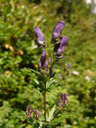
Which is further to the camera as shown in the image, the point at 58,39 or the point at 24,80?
the point at 24,80

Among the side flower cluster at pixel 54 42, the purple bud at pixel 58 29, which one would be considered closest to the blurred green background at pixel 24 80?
the side flower cluster at pixel 54 42

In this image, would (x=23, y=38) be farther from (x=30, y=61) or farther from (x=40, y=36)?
(x=40, y=36)

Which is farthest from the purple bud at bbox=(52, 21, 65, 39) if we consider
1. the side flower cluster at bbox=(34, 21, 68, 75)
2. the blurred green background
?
the blurred green background

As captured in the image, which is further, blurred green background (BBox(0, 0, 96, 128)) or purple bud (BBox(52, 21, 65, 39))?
blurred green background (BBox(0, 0, 96, 128))

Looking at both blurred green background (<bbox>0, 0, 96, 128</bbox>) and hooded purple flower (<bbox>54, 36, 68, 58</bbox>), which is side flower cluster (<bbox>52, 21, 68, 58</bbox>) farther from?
blurred green background (<bbox>0, 0, 96, 128</bbox>)

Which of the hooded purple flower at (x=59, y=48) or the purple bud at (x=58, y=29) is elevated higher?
the purple bud at (x=58, y=29)

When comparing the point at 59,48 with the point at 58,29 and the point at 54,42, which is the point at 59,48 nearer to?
the point at 54,42

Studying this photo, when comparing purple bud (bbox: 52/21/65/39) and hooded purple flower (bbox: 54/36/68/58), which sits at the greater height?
purple bud (bbox: 52/21/65/39)

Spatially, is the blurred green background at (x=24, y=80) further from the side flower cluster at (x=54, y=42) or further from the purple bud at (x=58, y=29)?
the purple bud at (x=58, y=29)

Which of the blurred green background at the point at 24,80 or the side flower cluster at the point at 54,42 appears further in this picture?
the blurred green background at the point at 24,80

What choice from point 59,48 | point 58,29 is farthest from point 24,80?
point 58,29

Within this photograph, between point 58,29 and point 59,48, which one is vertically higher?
point 58,29

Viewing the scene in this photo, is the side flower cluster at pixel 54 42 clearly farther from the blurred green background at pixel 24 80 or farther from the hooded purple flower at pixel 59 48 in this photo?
the blurred green background at pixel 24 80
